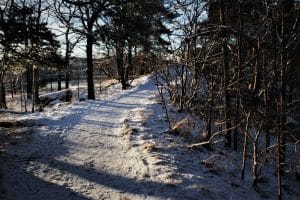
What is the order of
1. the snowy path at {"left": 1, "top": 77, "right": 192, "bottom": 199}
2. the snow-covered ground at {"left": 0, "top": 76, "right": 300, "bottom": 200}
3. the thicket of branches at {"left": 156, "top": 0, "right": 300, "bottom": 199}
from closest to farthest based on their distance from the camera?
1. the snowy path at {"left": 1, "top": 77, "right": 192, "bottom": 199}
2. the snow-covered ground at {"left": 0, "top": 76, "right": 300, "bottom": 200}
3. the thicket of branches at {"left": 156, "top": 0, "right": 300, "bottom": 199}

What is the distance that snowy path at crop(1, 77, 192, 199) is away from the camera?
809cm

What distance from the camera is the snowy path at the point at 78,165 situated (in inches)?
319

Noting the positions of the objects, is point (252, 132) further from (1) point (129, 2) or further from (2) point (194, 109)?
(1) point (129, 2)

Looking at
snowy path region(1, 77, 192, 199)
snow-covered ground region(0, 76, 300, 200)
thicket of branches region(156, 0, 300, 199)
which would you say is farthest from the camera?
thicket of branches region(156, 0, 300, 199)

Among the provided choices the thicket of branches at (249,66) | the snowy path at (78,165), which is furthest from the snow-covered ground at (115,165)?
the thicket of branches at (249,66)

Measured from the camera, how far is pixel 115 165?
378 inches

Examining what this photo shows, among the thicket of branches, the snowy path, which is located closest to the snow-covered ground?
the snowy path

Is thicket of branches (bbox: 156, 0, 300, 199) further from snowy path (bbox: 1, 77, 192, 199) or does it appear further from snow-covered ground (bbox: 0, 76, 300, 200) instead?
snowy path (bbox: 1, 77, 192, 199)

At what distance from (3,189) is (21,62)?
3.62 m

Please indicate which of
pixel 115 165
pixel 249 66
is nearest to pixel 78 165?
pixel 115 165

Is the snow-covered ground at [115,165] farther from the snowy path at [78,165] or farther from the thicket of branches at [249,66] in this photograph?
the thicket of branches at [249,66]

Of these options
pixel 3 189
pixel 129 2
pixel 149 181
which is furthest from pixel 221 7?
pixel 3 189

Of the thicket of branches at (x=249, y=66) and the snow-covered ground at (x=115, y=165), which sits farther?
the thicket of branches at (x=249, y=66)

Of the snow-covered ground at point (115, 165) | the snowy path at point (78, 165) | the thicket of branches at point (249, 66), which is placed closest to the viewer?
the snowy path at point (78, 165)
